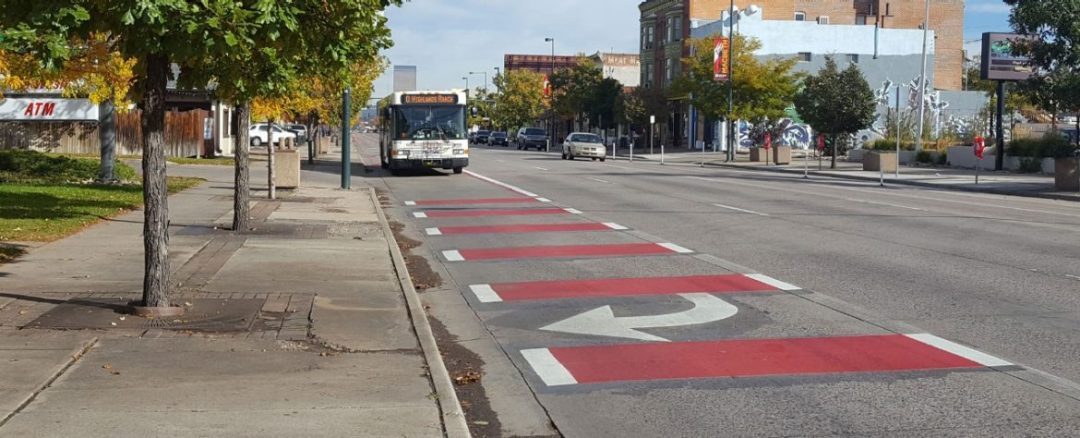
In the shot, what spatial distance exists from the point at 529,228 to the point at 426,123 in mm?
18524

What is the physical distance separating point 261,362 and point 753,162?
4986 cm

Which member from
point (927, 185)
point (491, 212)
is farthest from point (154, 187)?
point (927, 185)

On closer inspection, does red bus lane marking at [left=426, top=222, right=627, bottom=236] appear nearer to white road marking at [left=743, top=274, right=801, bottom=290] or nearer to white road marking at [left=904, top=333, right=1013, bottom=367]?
white road marking at [left=743, top=274, right=801, bottom=290]

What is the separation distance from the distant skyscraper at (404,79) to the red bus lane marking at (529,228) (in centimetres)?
1874

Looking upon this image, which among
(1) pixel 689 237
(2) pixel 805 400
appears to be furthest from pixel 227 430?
(1) pixel 689 237

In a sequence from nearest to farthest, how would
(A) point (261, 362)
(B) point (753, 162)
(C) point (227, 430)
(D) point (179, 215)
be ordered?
1. (C) point (227, 430)
2. (A) point (261, 362)
3. (D) point (179, 215)
4. (B) point (753, 162)

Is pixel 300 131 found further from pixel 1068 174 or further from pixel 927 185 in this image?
pixel 1068 174

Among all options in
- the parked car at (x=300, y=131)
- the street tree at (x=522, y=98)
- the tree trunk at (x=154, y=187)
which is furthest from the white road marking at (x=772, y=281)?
the street tree at (x=522, y=98)

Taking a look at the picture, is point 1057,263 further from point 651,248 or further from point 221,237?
point 221,237

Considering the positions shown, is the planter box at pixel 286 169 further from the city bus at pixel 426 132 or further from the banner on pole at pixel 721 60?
the banner on pole at pixel 721 60

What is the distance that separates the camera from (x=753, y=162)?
5584 cm

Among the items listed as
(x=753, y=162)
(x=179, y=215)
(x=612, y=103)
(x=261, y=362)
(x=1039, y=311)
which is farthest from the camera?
(x=612, y=103)

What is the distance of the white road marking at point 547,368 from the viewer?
25.2 feet

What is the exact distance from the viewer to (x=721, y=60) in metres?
57.8
